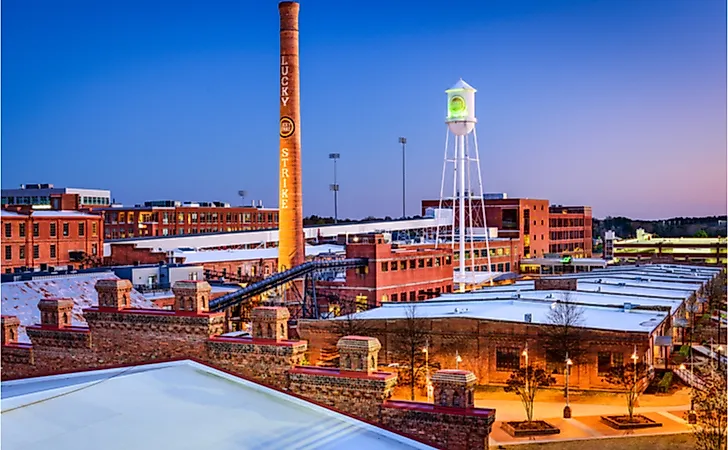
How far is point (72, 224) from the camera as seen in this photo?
71.2m

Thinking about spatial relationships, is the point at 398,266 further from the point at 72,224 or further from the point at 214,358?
the point at 214,358

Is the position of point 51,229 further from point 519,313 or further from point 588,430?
Result: point 588,430

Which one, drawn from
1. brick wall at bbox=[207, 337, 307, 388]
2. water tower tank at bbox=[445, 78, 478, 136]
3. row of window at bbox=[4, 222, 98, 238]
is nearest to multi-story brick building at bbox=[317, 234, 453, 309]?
water tower tank at bbox=[445, 78, 478, 136]

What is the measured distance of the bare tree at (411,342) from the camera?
42.0m

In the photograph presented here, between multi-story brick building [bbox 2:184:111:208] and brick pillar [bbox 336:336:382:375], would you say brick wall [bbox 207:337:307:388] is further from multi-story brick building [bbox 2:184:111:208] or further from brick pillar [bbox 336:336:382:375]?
multi-story brick building [bbox 2:184:111:208]

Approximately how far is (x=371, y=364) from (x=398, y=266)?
5583 cm

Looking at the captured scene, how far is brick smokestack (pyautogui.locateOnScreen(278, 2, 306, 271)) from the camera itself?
2446 inches

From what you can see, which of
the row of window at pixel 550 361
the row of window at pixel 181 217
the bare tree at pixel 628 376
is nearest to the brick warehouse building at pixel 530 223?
the row of window at pixel 181 217

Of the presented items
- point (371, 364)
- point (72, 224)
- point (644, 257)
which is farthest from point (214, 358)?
point (644, 257)

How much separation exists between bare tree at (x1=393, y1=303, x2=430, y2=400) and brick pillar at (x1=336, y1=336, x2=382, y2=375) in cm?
2829

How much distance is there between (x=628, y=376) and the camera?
124ft

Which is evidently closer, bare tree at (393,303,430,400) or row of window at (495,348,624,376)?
row of window at (495,348,624,376)

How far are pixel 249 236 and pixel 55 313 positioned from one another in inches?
2737

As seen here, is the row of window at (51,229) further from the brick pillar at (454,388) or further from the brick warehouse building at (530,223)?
the brick pillar at (454,388)
